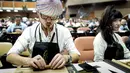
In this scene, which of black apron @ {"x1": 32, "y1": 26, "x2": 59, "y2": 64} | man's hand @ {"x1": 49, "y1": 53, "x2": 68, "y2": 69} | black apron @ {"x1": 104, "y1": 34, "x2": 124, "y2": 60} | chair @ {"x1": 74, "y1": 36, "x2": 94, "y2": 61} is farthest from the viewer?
chair @ {"x1": 74, "y1": 36, "x2": 94, "y2": 61}

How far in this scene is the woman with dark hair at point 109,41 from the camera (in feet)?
6.59

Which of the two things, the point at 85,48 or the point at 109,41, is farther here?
the point at 85,48

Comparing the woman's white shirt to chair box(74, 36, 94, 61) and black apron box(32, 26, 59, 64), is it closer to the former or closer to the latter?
chair box(74, 36, 94, 61)

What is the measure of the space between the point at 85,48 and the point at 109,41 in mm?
415

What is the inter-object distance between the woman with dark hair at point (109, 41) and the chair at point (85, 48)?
0.29 metres

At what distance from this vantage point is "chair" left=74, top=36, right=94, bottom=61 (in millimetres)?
2324

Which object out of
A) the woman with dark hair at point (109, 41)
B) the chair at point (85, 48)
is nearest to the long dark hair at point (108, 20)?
the woman with dark hair at point (109, 41)

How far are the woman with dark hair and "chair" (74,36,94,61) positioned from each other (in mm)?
293

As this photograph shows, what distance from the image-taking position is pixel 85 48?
239 centimetres

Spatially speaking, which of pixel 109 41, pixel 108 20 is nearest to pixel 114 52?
pixel 109 41

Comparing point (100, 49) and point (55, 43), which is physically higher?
point (55, 43)

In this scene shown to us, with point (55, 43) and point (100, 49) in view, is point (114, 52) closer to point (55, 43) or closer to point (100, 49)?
point (100, 49)

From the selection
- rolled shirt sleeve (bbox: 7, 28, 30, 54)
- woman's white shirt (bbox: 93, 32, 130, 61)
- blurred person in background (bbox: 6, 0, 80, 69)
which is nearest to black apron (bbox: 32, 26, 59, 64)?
blurred person in background (bbox: 6, 0, 80, 69)

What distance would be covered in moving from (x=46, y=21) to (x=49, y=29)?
0.16 meters
